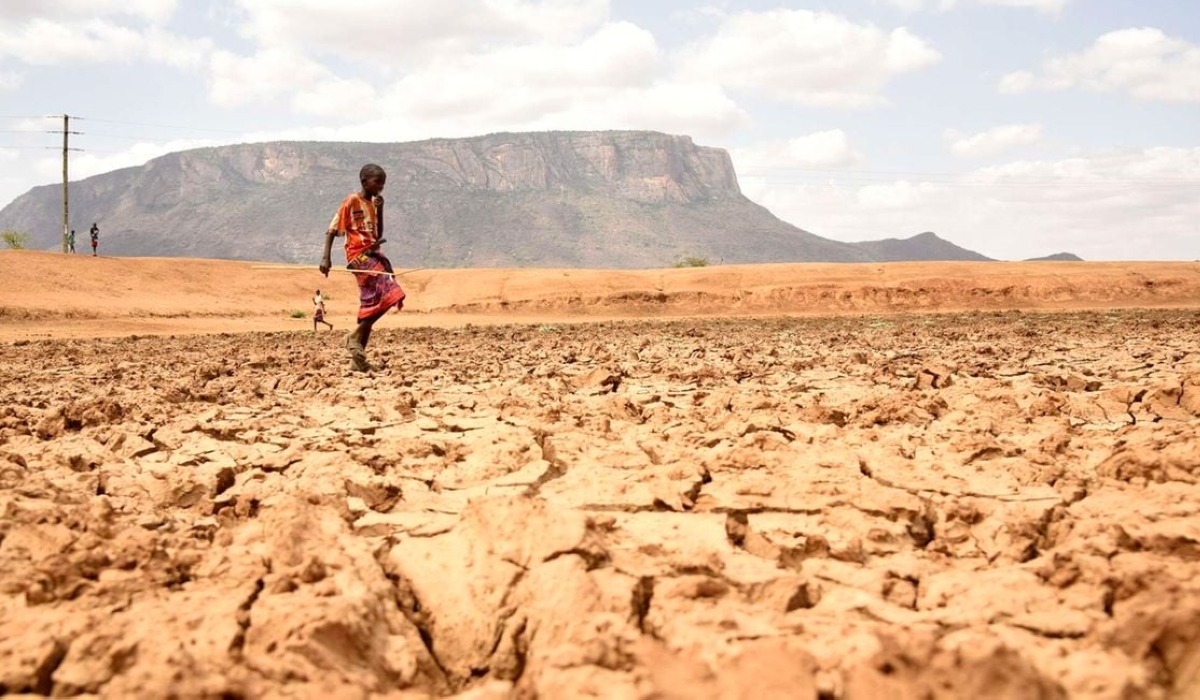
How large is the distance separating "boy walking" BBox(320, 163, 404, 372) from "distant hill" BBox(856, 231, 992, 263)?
446ft

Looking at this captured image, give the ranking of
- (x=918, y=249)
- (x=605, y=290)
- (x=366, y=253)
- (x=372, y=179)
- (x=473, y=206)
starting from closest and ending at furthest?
1. (x=372, y=179)
2. (x=366, y=253)
3. (x=605, y=290)
4. (x=473, y=206)
5. (x=918, y=249)

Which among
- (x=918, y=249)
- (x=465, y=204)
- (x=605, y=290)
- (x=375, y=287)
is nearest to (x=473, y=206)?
(x=465, y=204)

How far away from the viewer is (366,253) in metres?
6.86

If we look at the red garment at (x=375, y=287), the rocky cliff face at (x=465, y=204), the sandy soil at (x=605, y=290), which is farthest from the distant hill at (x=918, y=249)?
the red garment at (x=375, y=287)

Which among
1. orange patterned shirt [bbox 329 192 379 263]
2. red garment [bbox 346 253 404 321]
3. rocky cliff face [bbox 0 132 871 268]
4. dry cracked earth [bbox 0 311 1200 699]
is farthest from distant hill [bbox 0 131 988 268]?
→ dry cracked earth [bbox 0 311 1200 699]

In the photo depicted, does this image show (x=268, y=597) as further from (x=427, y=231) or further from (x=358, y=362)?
(x=427, y=231)

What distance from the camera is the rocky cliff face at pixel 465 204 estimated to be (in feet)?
370

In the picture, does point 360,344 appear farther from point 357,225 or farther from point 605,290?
point 605,290

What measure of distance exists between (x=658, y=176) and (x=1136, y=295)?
392ft

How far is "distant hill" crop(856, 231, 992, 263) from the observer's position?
139450mm

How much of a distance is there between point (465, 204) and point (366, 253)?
122 meters

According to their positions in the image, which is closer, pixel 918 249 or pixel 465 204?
pixel 465 204

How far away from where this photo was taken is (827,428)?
3.86 m

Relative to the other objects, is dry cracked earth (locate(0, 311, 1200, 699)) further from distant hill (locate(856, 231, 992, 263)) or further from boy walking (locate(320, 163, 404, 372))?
distant hill (locate(856, 231, 992, 263))
